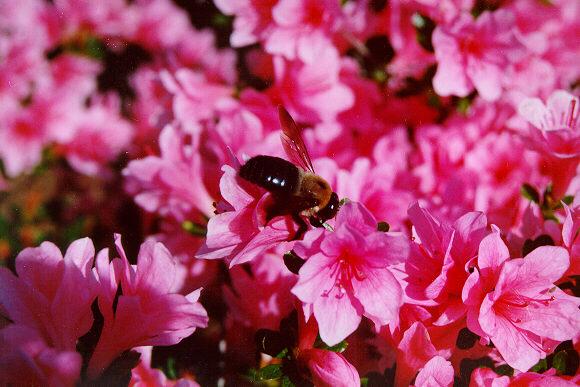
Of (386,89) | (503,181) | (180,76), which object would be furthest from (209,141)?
(503,181)

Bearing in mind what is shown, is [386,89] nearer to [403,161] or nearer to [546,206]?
[403,161]

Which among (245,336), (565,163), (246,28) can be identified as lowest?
(245,336)

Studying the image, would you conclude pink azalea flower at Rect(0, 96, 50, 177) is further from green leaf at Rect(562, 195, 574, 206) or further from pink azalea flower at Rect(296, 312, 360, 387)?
green leaf at Rect(562, 195, 574, 206)

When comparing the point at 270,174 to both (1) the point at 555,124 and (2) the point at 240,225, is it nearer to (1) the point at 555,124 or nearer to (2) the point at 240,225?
(2) the point at 240,225

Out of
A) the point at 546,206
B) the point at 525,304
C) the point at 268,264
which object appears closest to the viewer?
the point at 525,304

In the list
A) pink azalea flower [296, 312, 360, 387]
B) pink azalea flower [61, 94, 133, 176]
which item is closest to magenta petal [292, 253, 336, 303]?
pink azalea flower [296, 312, 360, 387]

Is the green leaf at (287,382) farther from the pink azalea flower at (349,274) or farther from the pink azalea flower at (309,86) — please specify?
the pink azalea flower at (309,86)

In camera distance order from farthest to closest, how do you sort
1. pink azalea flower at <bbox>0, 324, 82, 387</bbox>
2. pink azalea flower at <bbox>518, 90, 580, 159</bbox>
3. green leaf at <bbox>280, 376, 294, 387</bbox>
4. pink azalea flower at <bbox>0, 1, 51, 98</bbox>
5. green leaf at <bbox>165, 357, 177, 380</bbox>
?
pink azalea flower at <bbox>0, 1, 51, 98</bbox> < green leaf at <bbox>165, 357, 177, 380</bbox> < pink azalea flower at <bbox>518, 90, 580, 159</bbox> < green leaf at <bbox>280, 376, 294, 387</bbox> < pink azalea flower at <bbox>0, 324, 82, 387</bbox>
